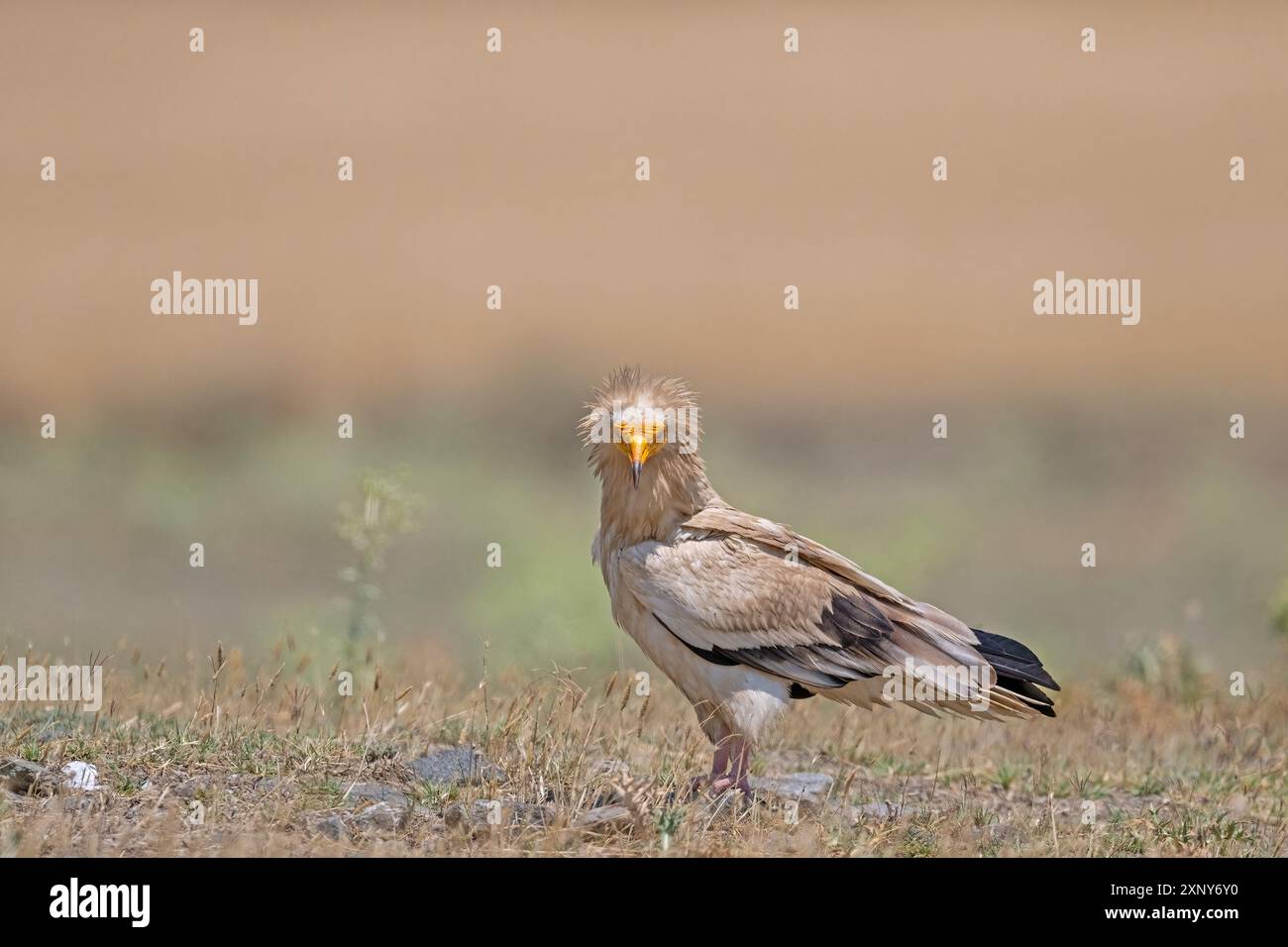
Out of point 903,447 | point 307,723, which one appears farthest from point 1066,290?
point 307,723

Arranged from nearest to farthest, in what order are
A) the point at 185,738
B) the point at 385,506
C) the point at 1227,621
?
the point at 185,738, the point at 385,506, the point at 1227,621

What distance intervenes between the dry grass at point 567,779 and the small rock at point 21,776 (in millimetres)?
64

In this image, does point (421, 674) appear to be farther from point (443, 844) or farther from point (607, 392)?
point (443, 844)

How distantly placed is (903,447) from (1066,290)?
154 inches

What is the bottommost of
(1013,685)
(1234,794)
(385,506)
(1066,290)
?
(1234,794)

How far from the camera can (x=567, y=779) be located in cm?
834

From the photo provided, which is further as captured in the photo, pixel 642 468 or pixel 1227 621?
pixel 1227 621

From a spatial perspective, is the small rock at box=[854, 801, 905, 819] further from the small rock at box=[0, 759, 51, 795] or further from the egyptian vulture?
the small rock at box=[0, 759, 51, 795]

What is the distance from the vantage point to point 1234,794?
396 inches

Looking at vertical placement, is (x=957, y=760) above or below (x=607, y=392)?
below

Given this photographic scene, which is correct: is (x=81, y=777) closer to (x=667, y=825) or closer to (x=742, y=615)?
(x=667, y=825)

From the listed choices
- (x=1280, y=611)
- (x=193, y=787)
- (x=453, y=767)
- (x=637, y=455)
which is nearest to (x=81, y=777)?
(x=193, y=787)

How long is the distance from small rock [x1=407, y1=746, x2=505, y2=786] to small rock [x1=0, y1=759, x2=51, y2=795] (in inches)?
70.7

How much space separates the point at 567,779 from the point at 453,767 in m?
0.71
